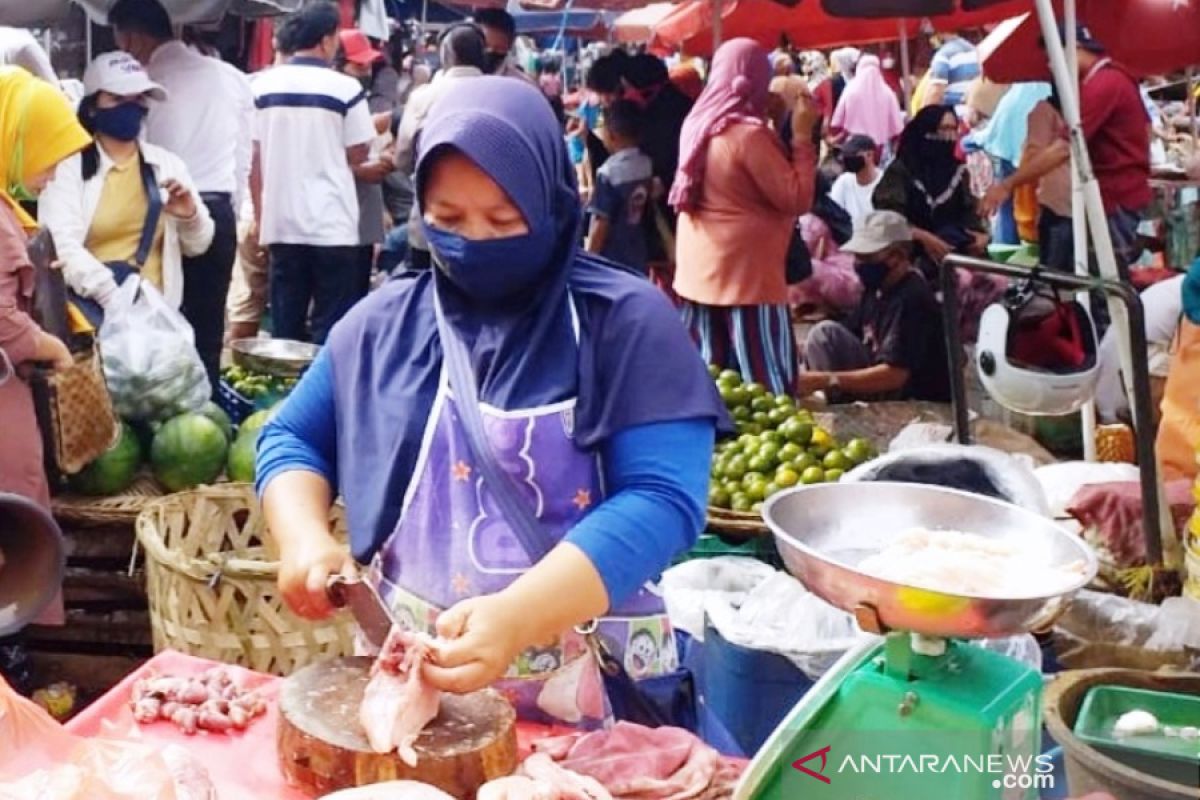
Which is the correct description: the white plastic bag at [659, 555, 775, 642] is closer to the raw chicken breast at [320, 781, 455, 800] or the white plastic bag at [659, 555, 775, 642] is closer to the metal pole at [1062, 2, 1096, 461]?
the metal pole at [1062, 2, 1096, 461]

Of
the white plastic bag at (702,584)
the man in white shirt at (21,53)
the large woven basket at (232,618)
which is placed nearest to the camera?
the large woven basket at (232,618)

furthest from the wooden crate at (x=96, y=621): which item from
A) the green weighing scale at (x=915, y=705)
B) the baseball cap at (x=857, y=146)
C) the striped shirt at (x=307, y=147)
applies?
the baseball cap at (x=857, y=146)

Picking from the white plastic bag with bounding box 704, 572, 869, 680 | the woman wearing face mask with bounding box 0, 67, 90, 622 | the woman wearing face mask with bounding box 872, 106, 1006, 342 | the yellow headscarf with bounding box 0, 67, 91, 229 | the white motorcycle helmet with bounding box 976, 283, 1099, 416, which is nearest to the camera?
the white plastic bag with bounding box 704, 572, 869, 680

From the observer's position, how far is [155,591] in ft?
12.5

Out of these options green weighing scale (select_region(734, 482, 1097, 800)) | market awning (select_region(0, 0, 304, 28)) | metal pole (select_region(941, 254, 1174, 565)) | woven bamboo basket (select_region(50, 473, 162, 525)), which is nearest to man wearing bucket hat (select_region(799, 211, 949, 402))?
metal pole (select_region(941, 254, 1174, 565))

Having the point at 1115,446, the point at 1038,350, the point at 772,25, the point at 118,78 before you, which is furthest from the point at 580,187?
the point at 772,25

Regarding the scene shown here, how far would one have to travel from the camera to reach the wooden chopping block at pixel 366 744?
186cm

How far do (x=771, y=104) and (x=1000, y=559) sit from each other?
→ 6031 millimetres

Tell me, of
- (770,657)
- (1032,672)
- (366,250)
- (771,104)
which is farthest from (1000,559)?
(366,250)

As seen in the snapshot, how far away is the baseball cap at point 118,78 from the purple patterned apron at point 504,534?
371 cm

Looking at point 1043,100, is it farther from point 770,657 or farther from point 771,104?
point 770,657

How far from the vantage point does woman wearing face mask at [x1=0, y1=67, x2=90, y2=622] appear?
4.12 metres

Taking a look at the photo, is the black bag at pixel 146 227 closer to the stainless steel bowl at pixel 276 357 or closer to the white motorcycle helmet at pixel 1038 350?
the stainless steel bowl at pixel 276 357

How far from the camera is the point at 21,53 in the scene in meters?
5.91
